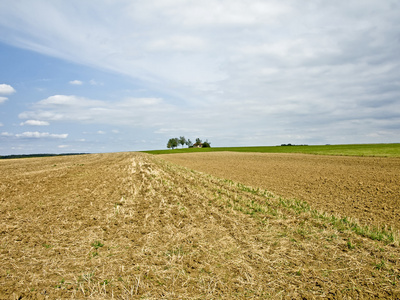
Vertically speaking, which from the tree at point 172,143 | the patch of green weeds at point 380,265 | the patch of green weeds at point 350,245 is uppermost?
the tree at point 172,143

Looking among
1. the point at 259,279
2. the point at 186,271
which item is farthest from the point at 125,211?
the point at 259,279

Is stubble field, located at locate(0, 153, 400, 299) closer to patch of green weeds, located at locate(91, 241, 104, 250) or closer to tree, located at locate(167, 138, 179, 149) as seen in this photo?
patch of green weeds, located at locate(91, 241, 104, 250)

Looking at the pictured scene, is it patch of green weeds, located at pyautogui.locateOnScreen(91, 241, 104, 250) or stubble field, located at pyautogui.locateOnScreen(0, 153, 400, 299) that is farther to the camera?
patch of green weeds, located at pyautogui.locateOnScreen(91, 241, 104, 250)

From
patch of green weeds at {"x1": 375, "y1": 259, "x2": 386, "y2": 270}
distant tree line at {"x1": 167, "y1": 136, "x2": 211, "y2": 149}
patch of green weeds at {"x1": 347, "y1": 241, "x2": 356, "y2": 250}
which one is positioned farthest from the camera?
distant tree line at {"x1": 167, "y1": 136, "x2": 211, "y2": 149}

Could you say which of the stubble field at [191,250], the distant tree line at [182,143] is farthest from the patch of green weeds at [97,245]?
the distant tree line at [182,143]

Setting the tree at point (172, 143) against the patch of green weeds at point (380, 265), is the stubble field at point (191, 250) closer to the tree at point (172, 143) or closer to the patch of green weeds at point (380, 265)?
the patch of green weeds at point (380, 265)

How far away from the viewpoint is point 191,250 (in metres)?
6.91

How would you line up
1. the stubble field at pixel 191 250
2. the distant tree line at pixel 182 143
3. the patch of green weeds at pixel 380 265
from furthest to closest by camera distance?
the distant tree line at pixel 182 143, the patch of green weeds at pixel 380 265, the stubble field at pixel 191 250

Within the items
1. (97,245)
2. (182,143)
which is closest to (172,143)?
(182,143)

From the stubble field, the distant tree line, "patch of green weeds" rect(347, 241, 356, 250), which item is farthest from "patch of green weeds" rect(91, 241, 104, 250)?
the distant tree line

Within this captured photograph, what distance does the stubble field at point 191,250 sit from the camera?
521 cm

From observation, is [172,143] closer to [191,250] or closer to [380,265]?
[191,250]

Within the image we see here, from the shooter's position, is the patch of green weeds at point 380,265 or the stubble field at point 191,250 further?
the patch of green weeds at point 380,265

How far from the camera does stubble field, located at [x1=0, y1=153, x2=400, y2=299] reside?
521 centimetres
